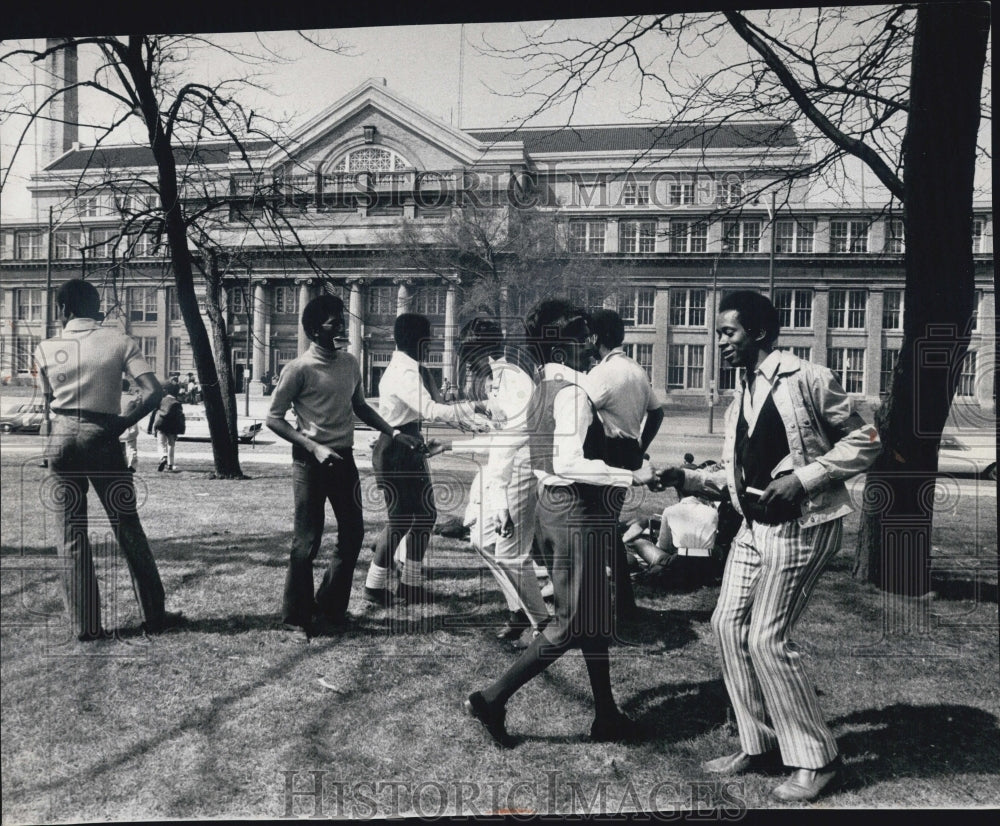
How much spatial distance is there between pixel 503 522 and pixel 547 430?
0.59 metres

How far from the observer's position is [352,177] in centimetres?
350

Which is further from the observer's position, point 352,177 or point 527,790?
point 352,177

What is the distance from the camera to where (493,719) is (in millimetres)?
2854

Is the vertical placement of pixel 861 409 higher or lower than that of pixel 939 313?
lower

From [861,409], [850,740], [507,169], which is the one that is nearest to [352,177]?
[507,169]

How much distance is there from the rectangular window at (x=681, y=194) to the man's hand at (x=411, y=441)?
60.7 inches

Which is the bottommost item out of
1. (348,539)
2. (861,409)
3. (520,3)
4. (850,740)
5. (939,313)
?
(850,740)

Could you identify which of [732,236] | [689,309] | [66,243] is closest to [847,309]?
[732,236]

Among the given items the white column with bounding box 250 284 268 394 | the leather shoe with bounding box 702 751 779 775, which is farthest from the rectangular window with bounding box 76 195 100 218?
the leather shoe with bounding box 702 751 779 775

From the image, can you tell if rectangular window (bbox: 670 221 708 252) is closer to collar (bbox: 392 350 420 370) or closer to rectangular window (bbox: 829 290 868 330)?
rectangular window (bbox: 829 290 868 330)

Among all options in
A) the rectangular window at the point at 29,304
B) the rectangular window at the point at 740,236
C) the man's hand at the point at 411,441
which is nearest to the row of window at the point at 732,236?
the rectangular window at the point at 740,236

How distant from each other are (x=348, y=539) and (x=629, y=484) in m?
1.51

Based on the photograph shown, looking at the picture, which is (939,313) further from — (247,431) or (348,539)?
(247,431)

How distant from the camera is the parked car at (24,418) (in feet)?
10.9
